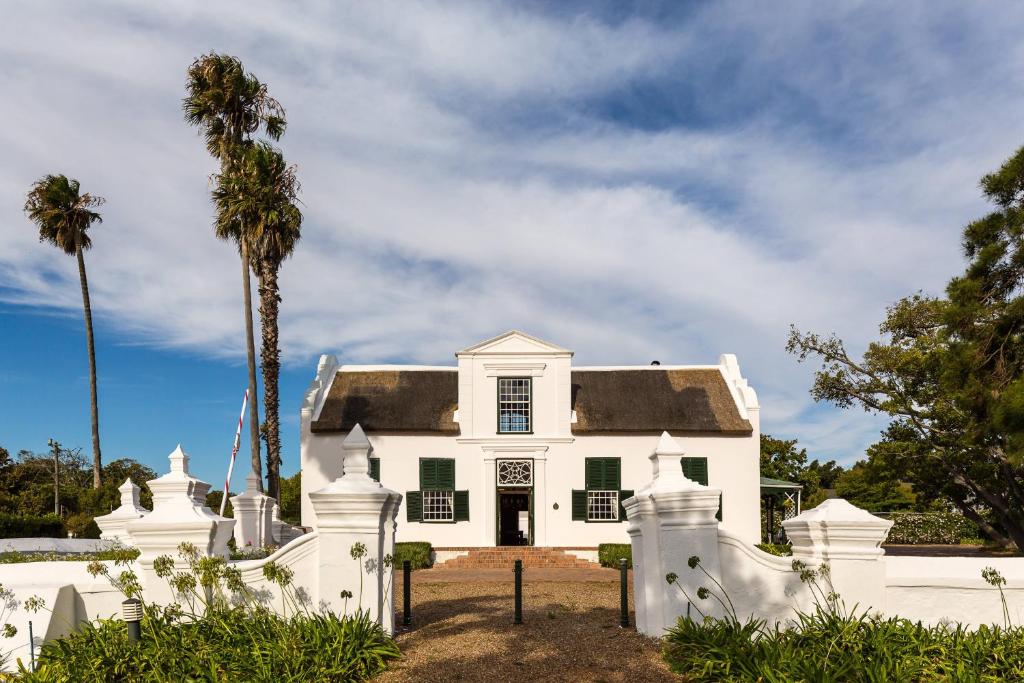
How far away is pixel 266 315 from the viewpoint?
24.2 m

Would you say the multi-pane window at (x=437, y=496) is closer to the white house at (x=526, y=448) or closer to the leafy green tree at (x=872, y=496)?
the white house at (x=526, y=448)

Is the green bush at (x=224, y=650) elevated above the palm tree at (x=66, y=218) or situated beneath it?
situated beneath

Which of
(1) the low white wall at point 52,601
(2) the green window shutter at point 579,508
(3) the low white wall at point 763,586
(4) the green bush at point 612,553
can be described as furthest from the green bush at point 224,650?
(2) the green window shutter at point 579,508

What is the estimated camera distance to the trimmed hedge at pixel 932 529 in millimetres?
31641

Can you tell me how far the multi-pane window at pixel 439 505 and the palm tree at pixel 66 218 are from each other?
14.1m

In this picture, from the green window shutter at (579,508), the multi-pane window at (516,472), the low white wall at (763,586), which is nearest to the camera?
the low white wall at (763,586)

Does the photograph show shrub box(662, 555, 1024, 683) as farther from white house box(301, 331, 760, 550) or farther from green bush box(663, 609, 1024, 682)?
white house box(301, 331, 760, 550)

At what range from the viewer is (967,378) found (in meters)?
14.7

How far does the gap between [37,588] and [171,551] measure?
4.37 feet

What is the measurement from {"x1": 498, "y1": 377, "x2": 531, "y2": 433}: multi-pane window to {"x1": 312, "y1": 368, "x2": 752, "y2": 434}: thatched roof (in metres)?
1.54

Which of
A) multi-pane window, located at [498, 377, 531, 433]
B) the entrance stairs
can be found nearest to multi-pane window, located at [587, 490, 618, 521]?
the entrance stairs

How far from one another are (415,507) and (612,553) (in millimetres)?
6585

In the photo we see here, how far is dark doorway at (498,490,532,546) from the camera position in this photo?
25.7 metres

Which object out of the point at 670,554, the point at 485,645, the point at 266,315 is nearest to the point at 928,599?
the point at 670,554
